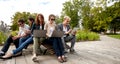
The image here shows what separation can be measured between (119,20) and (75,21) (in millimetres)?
12251

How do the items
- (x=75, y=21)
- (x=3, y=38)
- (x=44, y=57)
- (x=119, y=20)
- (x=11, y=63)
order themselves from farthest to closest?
(x=75, y=21)
(x=119, y=20)
(x=3, y=38)
(x=44, y=57)
(x=11, y=63)

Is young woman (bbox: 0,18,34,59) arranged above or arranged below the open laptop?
below

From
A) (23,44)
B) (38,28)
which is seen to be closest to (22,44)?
(23,44)

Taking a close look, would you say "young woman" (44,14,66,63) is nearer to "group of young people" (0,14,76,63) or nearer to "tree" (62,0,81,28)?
"group of young people" (0,14,76,63)

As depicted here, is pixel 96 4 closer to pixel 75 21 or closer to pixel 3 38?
pixel 75 21

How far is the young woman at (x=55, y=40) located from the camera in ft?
18.7

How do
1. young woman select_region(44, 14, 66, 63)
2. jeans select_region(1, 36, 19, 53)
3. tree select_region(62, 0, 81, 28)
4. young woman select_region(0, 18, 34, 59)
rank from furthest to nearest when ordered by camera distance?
tree select_region(62, 0, 81, 28), jeans select_region(1, 36, 19, 53), young woman select_region(0, 18, 34, 59), young woman select_region(44, 14, 66, 63)

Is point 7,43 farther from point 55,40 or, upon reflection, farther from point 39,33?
point 55,40

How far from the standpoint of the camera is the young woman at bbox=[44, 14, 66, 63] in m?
5.71

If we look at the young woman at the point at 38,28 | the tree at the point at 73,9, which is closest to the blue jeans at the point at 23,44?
the young woman at the point at 38,28

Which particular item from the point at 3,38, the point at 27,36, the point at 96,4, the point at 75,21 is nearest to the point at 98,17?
the point at 96,4

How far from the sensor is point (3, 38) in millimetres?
11484

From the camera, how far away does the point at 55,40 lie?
5.76 metres

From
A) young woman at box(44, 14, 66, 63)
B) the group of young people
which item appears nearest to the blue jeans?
the group of young people
